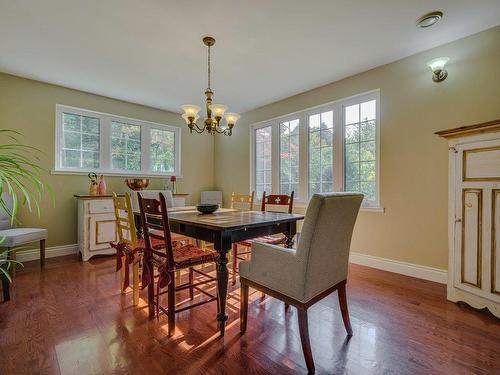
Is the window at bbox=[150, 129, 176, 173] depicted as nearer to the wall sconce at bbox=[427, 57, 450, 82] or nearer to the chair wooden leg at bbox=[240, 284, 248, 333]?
the chair wooden leg at bbox=[240, 284, 248, 333]

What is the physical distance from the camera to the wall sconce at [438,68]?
2.55 metres

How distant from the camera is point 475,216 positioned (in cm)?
205

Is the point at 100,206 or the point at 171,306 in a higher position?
the point at 100,206

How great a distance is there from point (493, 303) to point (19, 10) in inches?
176

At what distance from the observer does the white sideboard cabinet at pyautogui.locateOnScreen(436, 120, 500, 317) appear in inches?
75.9

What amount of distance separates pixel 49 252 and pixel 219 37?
143 inches

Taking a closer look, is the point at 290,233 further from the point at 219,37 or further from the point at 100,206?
the point at 100,206

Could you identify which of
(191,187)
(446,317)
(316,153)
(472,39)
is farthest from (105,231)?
(472,39)

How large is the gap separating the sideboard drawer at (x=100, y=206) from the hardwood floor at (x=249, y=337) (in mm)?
1222

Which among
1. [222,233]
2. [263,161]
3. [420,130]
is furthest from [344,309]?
[263,161]

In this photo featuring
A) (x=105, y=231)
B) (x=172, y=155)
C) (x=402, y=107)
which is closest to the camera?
(x=402, y=107)

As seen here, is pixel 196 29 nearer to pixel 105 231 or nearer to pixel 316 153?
pixel 316 153

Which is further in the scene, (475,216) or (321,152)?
(321,152)

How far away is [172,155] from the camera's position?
491 cm
